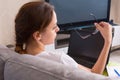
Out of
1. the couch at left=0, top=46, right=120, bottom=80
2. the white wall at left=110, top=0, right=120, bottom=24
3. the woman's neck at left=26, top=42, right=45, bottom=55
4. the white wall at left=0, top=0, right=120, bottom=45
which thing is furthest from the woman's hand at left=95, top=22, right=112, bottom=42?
the white wall at left=110, top=0, right=120, bottom=24

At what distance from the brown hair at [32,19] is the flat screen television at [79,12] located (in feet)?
2.82

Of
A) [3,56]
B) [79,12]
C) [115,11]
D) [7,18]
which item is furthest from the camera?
[115,11]

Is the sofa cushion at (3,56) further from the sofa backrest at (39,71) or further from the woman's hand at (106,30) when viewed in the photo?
the woman's hand at (106,30)

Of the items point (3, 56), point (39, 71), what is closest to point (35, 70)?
point (39, 71)

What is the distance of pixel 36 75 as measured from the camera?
0.83m

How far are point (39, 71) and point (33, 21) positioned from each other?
1.10 feet

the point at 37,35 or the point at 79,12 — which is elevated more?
the point at 37,35

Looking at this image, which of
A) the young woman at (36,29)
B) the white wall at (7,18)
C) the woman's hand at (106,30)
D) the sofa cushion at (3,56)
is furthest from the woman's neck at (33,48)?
the white wall at (7,18)

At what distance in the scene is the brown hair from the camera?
3.63 feet

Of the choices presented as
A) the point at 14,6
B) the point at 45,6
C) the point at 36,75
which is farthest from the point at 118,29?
the point at 36,75

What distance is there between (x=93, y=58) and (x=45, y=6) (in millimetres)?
719

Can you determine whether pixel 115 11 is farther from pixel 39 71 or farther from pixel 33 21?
pixel 39 71

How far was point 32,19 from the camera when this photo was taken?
1104 millimetres

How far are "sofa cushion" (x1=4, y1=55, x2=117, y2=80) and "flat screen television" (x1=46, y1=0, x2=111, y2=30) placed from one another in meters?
1.13
